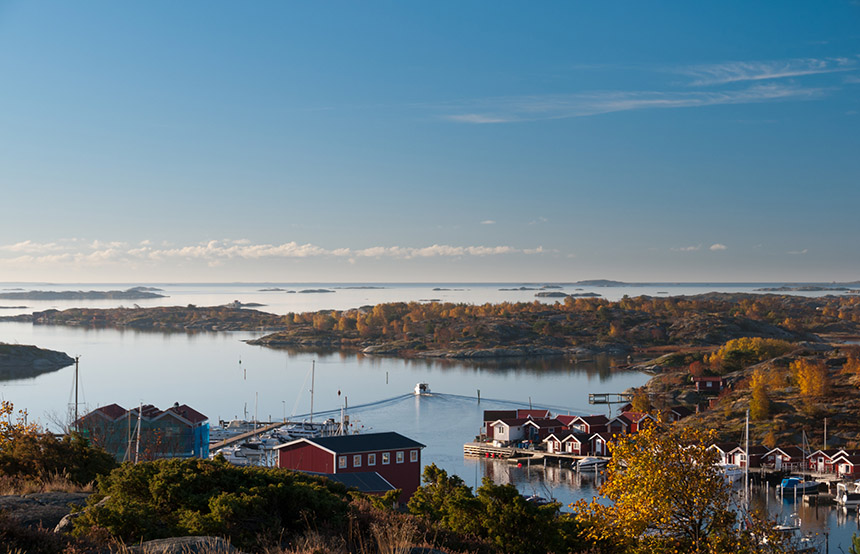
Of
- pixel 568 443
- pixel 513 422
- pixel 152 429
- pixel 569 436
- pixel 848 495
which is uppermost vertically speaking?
pixel 152 429

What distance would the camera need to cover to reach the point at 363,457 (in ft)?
79.2

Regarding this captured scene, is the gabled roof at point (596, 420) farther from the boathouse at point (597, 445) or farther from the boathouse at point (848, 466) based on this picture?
the boathouse at point (848, 466)

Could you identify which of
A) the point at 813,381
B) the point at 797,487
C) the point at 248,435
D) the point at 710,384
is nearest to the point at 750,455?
the point at 797,487

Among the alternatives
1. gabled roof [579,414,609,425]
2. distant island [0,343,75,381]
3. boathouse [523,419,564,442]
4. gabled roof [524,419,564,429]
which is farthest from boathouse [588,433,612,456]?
distant island [0,343,75,381]

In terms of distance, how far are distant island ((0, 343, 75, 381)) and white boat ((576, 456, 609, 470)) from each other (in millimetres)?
44759

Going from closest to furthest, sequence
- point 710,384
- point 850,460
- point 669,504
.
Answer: point 669,504 < point 850,460 < point 710,384

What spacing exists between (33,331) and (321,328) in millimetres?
41613

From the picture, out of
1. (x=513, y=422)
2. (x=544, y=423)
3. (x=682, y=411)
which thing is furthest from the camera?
(x=682, y=411)

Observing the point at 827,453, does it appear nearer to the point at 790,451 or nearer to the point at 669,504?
the point at 790,451

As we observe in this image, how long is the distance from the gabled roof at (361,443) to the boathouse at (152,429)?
22.4 feet

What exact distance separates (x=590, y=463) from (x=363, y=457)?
12.9m

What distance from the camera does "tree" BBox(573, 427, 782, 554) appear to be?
847 cm

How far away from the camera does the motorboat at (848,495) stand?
2605cm

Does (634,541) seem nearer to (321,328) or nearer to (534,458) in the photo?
(534,458)
